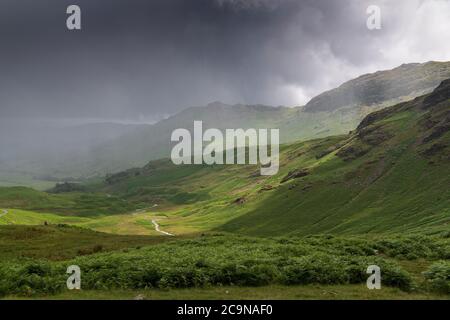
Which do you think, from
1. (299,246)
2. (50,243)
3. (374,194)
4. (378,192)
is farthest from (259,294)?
(378,192)

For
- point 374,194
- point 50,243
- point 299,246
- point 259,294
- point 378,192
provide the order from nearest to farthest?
point 259,294 < point 299,246 < point 50,243 < point 374,194 < point 378,192

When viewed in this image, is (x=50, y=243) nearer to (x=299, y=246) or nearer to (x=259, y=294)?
(x=299, y=246)

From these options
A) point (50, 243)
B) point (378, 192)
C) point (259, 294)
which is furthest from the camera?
point (378, 192)

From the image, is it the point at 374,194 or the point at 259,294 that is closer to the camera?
the point at 259,294

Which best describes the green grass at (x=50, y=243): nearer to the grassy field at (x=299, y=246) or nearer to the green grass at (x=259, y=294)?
Answer: the grassy field at (x=299, y=246)

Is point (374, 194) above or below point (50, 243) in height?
above

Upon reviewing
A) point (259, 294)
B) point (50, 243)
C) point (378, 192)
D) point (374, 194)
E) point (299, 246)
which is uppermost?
point (378, 192)

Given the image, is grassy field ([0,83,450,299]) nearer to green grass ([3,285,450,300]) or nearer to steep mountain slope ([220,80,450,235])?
green grass ([3,285,450,300])

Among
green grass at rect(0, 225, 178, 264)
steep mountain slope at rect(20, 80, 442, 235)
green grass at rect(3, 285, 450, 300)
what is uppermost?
steep mountain slope at rect(20, 80, 442, 235)

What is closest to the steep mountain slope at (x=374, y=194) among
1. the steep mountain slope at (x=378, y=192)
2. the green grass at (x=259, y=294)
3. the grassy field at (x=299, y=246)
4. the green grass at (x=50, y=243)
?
the steep mountain slope at (x=378, y=192)

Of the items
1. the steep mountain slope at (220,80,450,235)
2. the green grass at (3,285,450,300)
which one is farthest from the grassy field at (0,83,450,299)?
the steep mountain slope at (220,80,450,235)

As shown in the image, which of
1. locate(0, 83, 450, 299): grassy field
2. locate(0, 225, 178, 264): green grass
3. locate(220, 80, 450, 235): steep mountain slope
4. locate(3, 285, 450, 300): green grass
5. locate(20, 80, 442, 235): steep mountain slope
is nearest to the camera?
locate(3, 285, 450, 300): green grass
